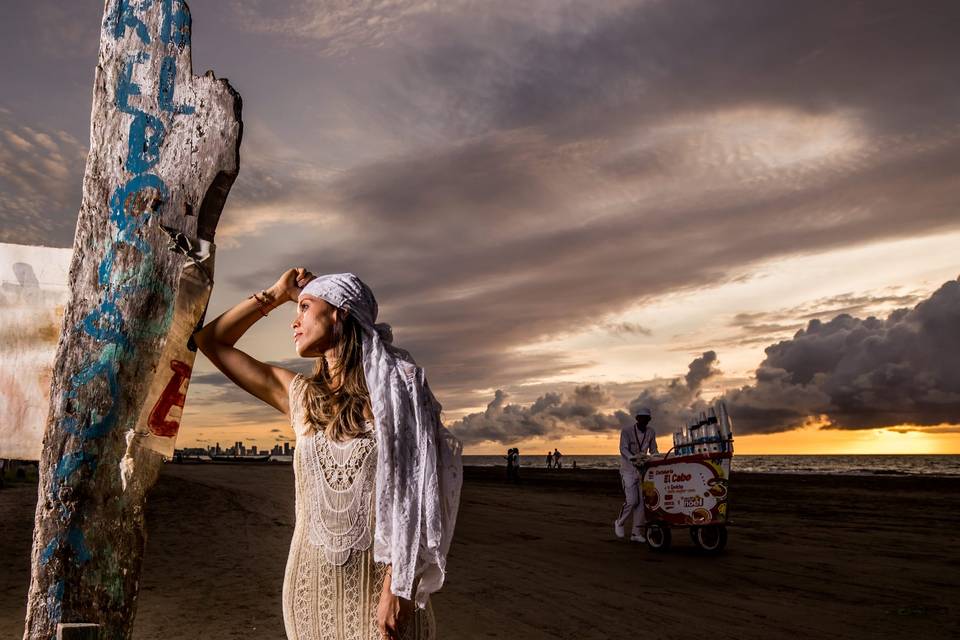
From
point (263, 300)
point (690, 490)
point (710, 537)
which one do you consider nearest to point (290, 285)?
point (263, 300)

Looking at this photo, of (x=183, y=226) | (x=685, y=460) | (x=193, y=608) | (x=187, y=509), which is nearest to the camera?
(x=183, y=226)

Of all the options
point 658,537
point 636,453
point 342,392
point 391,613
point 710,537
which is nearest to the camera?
point 391,613

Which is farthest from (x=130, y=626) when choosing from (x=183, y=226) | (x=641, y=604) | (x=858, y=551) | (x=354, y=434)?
(x=858, y=551)

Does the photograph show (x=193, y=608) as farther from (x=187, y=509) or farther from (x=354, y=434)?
(x=187, y=509)

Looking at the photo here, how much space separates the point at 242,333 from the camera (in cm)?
248

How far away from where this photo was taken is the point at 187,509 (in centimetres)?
1526

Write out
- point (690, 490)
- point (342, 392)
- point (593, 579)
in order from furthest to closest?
point (690, 490) → point (593, 579) → point (342, 392)

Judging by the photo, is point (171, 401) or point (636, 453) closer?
point (171, 401)

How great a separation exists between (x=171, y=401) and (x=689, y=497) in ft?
29.5

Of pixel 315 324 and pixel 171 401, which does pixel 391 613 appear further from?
pixel 171 401

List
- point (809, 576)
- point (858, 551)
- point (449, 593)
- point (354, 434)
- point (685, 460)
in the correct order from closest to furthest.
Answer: point (354, 434) → point (449, 593) → point (809, 576) → point (685, 460) → point (858, 551)

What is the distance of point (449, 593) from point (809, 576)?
4.35 m

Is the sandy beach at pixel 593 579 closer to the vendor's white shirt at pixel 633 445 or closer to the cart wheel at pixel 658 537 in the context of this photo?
the cart wheel at pixel 658 537

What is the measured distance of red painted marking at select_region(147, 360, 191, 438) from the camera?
2363 millimetres
